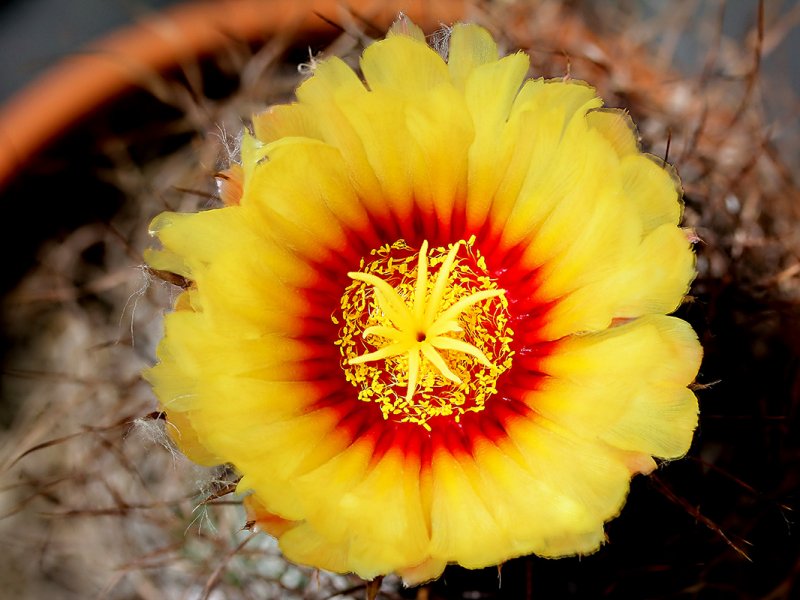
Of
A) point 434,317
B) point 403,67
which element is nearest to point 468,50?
point 403,67

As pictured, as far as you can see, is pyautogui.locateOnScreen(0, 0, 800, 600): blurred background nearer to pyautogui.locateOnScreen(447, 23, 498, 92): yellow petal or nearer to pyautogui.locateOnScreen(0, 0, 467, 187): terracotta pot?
pyautogui.locateOnScreen(0, 0, 467, 187): terracotta pot

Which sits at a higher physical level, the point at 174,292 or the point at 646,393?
the point at 174,292

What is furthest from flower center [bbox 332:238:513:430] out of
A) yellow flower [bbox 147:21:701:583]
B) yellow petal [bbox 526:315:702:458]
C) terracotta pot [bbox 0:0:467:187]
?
terracotta pot [bbox 0:0:467:187]

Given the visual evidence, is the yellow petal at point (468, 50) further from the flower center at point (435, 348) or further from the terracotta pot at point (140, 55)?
the terracotta pot at point (140, 55)

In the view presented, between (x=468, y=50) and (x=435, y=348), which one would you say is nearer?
(x=468, y=50)

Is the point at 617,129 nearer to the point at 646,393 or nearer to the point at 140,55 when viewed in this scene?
the point at 646,393

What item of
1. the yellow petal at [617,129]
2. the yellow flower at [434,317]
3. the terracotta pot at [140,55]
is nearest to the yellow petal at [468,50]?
the yellow flower at [434,317]
